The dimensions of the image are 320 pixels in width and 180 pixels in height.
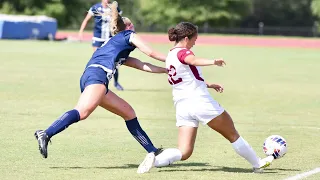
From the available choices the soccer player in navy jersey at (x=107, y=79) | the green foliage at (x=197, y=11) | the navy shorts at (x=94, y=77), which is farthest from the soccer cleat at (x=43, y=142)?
the green foliage at (x=197, y=11)

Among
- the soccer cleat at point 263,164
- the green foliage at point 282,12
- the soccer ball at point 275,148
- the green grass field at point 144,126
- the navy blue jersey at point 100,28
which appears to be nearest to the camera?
the soccer cleat at point 263,164

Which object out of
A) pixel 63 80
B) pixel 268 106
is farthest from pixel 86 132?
pixel 63 80

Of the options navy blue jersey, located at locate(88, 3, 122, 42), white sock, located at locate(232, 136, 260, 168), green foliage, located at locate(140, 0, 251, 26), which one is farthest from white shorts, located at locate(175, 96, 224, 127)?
green foliage, located at locate(140, 0, 251, 26)

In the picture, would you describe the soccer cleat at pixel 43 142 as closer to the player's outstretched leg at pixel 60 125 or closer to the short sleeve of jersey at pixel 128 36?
the player's outstretched leg at pixel 60 125

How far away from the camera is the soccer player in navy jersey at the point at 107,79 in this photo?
8.44 metres

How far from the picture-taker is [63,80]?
69.2 feet

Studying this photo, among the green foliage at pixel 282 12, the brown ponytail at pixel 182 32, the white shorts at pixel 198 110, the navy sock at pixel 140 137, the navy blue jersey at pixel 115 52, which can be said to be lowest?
the green foliage at pixel 282 12

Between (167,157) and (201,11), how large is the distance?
69.2m

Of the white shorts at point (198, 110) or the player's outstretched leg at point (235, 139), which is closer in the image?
the white shorts at point (198, 110)

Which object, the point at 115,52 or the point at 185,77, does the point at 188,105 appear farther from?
the point at 115,52

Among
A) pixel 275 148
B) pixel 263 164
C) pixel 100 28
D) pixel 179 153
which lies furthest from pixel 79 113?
pixel 100 28

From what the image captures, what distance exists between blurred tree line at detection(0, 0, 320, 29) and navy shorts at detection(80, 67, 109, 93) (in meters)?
67.4

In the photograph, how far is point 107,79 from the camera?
28.4ft

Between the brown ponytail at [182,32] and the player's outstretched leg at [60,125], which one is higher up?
the brown ponytail at [182,32]
